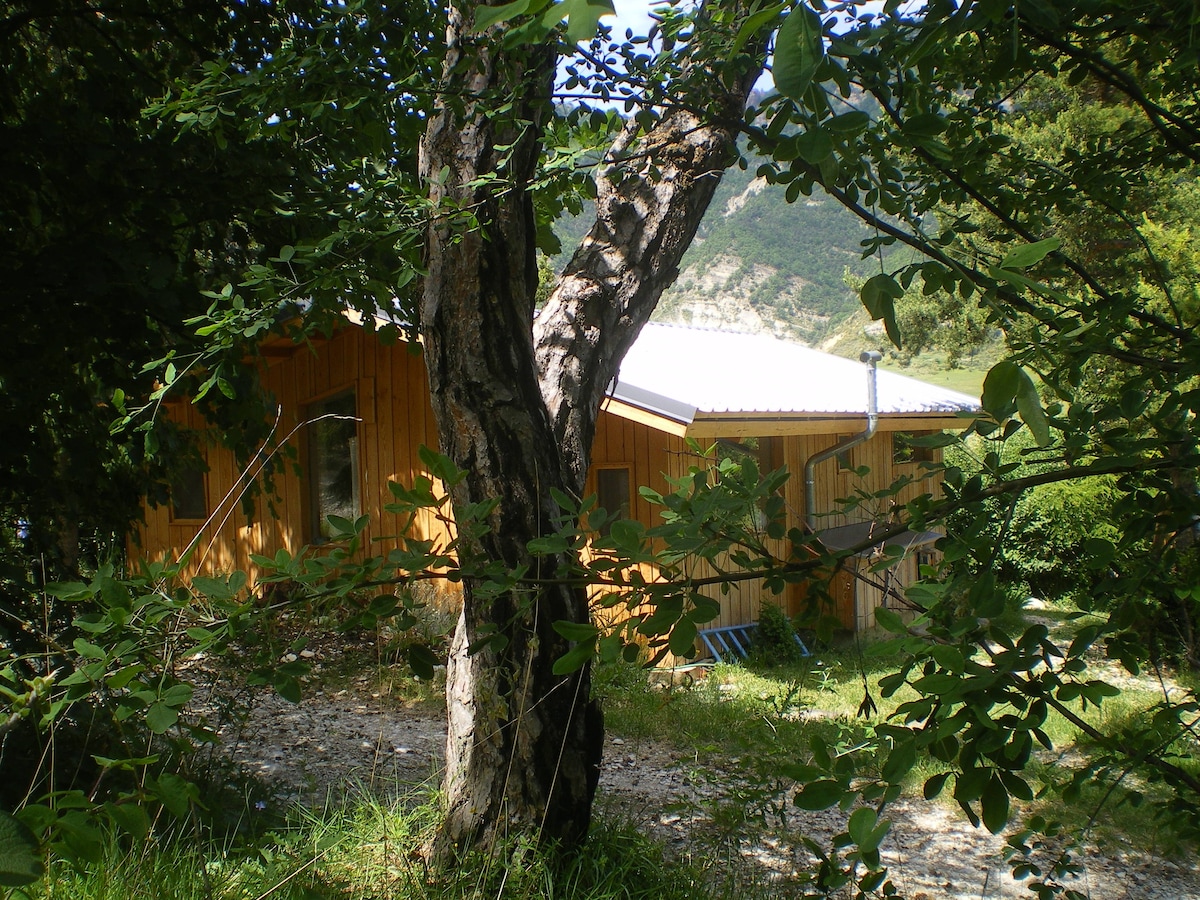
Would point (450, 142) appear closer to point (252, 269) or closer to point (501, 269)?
point (501, 269)

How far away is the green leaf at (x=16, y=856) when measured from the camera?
64 cm

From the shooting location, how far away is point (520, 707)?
8.96 ft

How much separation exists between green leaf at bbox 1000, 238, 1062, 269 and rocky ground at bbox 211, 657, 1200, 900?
2.58 m

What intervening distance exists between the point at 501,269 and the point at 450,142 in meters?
0.48

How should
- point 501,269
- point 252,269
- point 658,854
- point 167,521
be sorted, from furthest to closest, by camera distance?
point 167,521
point 658,854
point 501,269
point 252,269

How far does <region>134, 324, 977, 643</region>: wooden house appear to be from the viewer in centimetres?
825

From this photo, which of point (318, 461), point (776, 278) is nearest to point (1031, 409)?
point (318, 461)

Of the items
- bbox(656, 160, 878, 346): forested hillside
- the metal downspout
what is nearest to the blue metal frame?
the metal downspout

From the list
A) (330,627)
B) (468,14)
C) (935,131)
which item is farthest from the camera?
(468,14)

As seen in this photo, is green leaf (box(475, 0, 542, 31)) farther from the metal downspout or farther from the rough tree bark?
→ the metal downspout

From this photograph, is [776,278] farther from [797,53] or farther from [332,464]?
[797,53]

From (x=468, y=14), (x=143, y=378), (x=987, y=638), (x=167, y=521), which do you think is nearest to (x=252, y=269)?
(x=468, y=14)

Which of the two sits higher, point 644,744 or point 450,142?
point 450,142

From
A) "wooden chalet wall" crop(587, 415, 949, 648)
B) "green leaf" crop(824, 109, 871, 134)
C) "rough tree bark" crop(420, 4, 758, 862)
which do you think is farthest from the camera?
"wooden chalet wall" crop(587, 415, 949, 648)
